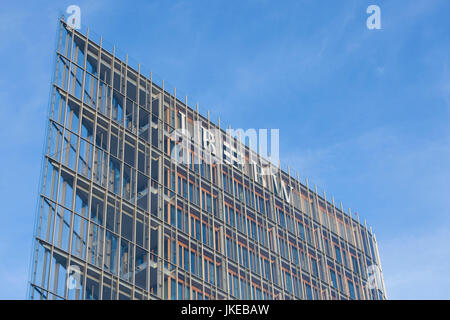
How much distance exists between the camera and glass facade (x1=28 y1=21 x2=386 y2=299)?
188ft

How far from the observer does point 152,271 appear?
61.4 m

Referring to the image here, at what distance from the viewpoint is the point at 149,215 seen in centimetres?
6456

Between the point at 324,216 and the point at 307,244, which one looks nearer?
the point at 307,244

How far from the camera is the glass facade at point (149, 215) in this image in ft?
188

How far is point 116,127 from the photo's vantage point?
68.4 meters

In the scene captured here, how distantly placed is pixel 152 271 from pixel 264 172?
2602 centimetres
